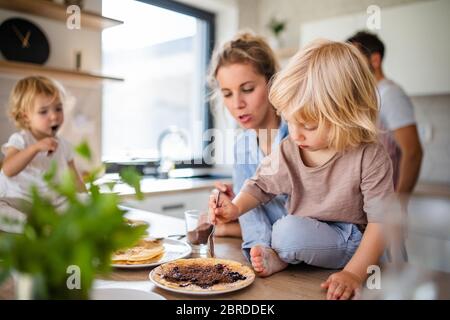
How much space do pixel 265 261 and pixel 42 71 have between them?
167cm

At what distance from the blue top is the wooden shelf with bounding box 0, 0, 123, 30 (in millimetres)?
1202

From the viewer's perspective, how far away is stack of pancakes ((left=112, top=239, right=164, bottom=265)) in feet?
2.71

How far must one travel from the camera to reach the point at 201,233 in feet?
3.20

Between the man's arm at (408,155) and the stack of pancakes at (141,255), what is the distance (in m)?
1.41

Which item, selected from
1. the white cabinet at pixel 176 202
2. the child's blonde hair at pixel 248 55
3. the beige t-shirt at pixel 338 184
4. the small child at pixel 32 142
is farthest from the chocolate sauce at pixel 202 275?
the white cabinet at pixel 176 202

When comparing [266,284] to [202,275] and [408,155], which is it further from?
[408,155]

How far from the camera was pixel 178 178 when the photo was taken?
2.94 metres

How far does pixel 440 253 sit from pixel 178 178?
1662mm

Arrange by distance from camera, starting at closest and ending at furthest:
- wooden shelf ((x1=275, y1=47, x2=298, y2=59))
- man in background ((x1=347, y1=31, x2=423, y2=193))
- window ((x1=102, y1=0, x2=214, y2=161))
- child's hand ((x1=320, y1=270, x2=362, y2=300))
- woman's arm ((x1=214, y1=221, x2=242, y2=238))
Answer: child's hand ((x1=320, y1=270, x2=362, y2=300)), woman's arm ((x1=214, y1=221, x2=242, y2=238)), man in background ((x1=347, y1=31, x2=423, y2=193)), window ((x1=102, y1=0, x2=214, y2=161)), wooden shelf ((x1=275, y1=47, x2=298, y2=59))

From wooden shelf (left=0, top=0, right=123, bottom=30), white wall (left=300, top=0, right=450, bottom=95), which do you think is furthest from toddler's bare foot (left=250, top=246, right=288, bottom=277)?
white wall (left=300, top=0, right=450, bottom=95)

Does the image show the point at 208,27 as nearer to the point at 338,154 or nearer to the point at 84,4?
the point at 84,4

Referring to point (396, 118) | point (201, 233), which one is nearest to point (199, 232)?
point (201, 233)

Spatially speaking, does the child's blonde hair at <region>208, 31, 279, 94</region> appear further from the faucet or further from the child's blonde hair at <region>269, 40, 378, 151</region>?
the faucet
